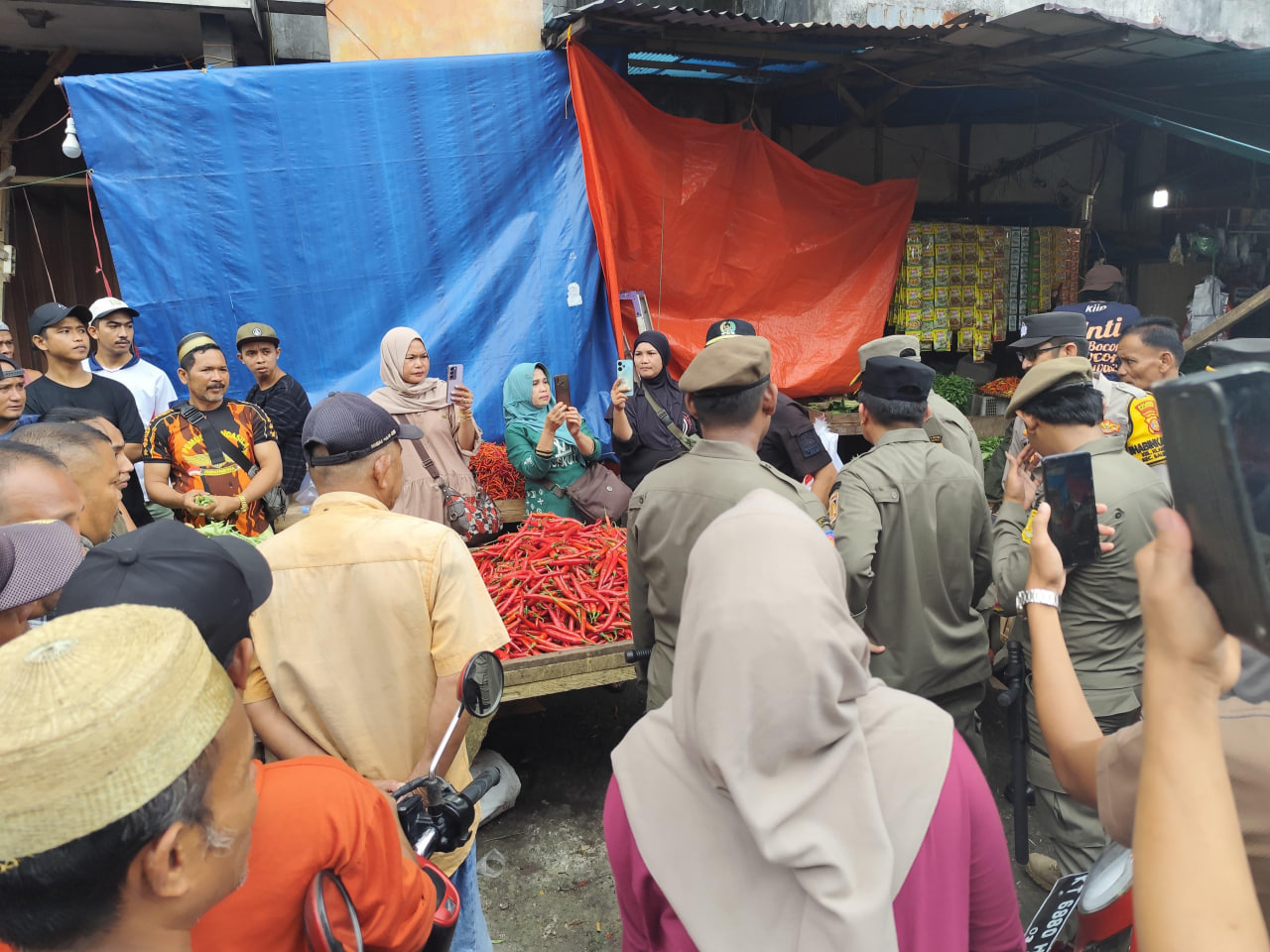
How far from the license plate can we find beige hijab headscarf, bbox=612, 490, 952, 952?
0.66 meters

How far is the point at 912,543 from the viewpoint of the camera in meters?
3.07

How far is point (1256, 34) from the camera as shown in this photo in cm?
969

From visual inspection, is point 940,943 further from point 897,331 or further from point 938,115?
point 938,115

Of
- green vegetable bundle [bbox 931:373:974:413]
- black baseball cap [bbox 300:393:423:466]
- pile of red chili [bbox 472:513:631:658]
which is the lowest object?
green vegetable bundle [bbox 931:373:974:413]

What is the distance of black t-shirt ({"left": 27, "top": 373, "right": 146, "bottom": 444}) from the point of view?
4.48m

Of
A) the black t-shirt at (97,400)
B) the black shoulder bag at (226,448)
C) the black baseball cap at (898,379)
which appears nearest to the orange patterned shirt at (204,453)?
the black shoulder bag at (226,448)

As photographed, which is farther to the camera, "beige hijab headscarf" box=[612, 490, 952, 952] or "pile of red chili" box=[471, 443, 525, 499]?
"pile of red chili" box=[471, 443, 525, 499]

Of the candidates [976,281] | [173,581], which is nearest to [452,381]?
[173,581]

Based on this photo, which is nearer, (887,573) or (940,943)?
(940,943)

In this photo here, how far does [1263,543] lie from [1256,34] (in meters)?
12.6

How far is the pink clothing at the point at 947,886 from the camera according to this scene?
4.33ft

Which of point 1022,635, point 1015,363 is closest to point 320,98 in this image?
point 1022,635

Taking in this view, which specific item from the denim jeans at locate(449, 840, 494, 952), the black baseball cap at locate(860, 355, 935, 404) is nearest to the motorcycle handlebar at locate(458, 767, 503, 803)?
the denim jeans at locate(449, 840, 494, 952)

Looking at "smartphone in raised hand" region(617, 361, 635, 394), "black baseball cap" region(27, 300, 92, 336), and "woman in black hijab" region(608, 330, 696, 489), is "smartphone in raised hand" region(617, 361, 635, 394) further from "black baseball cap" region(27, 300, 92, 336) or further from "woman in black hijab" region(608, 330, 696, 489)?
"black baseball cap" region(27, 300, 92, 336)
